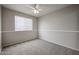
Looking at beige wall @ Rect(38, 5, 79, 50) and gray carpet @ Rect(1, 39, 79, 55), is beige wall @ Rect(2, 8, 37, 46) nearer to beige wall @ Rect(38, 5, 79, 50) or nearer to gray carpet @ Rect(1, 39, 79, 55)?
gray carpet @ Rect(1, 39, 79, 55)

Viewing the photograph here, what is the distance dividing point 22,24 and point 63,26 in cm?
256

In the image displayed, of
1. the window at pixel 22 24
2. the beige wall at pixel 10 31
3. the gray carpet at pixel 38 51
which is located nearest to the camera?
the gray carpet at pixel 38 51

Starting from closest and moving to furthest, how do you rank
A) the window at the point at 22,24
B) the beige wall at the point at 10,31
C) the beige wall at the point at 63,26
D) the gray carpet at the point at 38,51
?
1. the gray carpet at the point at 38,51
2. the beige wall at the point at 63,26
3. the beige wall at the point at 10,31
4. the window at the point at 22,24

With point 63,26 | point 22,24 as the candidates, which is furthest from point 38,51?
point 22,24

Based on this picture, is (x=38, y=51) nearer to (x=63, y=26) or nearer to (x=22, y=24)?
(x=63, y=26)

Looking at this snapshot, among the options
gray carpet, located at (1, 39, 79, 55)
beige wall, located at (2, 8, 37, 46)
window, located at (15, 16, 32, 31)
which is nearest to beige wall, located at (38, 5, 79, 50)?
gray carpet, located at (1, 39, 79, 55)

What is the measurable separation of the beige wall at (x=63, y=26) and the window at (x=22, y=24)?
4.07ft

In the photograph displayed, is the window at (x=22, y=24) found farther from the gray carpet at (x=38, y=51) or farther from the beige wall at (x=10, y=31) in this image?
the gray carpet at (x=38, y=51)

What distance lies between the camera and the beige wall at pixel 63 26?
7.90 feet

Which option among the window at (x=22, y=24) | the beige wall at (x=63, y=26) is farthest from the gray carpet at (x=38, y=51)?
the window at (x=22, y=24)

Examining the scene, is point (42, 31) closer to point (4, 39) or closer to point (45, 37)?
point (45, 37)

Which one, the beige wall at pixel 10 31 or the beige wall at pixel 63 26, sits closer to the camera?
the beige wall at pixel 63 26

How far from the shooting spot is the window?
3.34 metres
